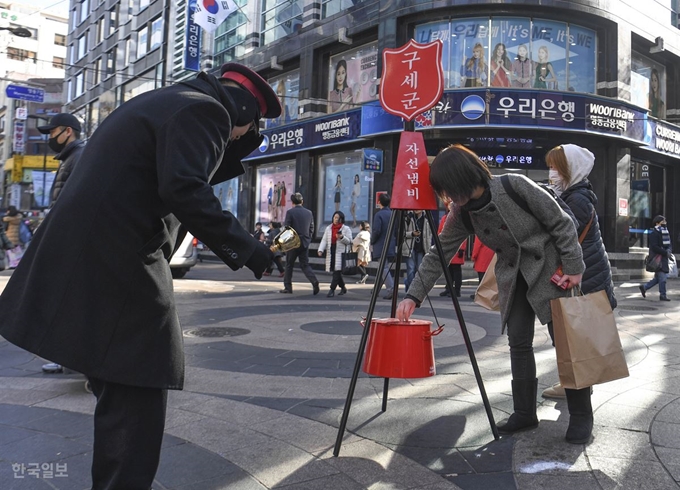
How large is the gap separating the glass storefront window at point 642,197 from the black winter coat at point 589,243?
17.5m

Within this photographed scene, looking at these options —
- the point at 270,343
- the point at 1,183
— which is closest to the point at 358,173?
the point at 270,343

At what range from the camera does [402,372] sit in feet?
9.93

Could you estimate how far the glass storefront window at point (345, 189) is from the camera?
19633 millimetres

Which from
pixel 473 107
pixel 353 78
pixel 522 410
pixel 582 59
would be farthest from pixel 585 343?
pixel 353 78

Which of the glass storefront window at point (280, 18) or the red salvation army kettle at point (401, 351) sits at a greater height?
the glass storefront window at point (280, 18)

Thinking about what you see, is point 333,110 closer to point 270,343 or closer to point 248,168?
point 248,168

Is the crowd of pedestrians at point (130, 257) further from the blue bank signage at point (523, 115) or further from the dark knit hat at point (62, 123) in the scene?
the blue bank signage at point (523, 115)

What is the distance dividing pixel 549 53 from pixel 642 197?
6815mm

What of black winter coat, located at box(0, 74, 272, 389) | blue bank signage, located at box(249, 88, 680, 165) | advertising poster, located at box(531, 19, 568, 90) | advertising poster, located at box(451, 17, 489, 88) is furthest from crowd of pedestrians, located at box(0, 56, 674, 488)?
advertising poster, located at box(531, 19, 568, 90)

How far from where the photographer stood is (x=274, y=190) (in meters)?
24.2

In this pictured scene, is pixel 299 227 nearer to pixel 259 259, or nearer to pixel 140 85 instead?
pixel 259 259

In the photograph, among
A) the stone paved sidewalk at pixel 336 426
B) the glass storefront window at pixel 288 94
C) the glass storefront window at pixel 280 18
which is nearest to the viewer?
the stone paved sidewalk at pixel 336 426

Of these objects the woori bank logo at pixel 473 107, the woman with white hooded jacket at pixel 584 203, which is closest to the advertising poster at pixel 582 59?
the woori bank logo at pixel 473 107

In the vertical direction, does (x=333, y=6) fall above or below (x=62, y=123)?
above
